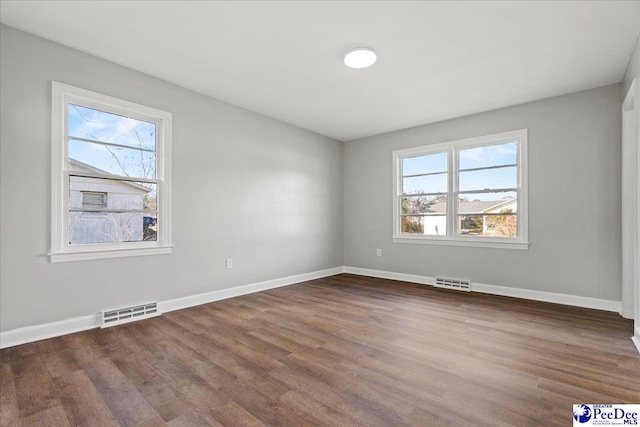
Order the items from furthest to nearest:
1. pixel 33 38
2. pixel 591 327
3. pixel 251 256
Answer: pixel 251 256 < pixel 591 327 < pixel 33 38

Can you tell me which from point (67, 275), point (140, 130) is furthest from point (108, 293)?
point (140, 130)

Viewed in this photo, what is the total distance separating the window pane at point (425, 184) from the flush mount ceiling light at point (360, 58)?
8.41 feet

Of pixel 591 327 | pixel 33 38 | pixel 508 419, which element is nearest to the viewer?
pixel 508 419

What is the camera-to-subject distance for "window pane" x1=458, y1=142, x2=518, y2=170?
4.30 meters

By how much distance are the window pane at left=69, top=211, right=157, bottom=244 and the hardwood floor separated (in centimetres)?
90

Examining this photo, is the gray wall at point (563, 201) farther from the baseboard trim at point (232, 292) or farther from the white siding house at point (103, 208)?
the white siding house at point (103, 208)

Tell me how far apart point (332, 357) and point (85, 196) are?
283cm

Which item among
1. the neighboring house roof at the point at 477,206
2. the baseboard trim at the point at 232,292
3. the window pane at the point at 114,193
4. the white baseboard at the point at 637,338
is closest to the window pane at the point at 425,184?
the neighboring house roof at the point at 477,206

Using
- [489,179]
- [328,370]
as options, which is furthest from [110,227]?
[489,179]

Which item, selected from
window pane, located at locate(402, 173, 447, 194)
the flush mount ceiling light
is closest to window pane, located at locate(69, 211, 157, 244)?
the flush mount ceiling light

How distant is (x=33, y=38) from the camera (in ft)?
8.77

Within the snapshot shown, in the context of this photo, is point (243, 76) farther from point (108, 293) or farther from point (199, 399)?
point (199, 399)

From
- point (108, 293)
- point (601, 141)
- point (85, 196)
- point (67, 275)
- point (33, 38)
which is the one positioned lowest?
point (108, 293)

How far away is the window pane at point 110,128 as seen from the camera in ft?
9.74
